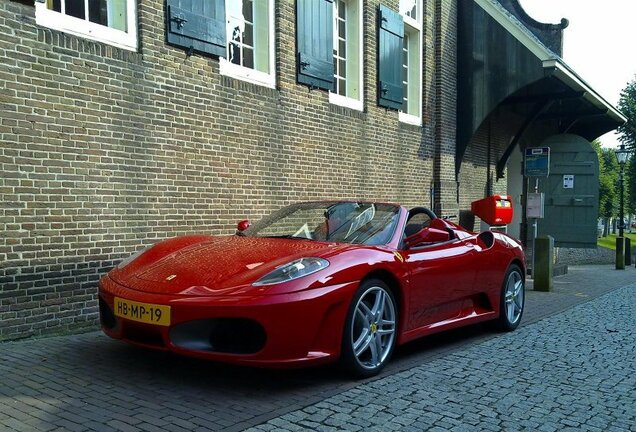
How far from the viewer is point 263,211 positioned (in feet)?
26.8

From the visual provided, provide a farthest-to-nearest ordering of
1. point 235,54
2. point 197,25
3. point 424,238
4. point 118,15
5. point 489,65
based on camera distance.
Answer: point 489,65 → point 235,54 → point 197,25 → point 118,15 → point 424,238

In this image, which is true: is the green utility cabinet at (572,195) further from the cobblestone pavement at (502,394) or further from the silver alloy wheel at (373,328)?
the silver alloy wheel at (373,328)

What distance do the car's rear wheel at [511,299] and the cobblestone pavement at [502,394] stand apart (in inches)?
10.2

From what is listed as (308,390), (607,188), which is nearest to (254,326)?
(308,390)

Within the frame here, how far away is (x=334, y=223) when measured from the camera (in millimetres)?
4855

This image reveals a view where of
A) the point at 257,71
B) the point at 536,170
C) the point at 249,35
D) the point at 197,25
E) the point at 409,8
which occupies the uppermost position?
the point at 409,8

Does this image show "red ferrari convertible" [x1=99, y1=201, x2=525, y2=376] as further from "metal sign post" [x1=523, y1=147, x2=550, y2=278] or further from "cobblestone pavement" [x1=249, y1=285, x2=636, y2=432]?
"metal sign post" [x1=523, y1=147, x2=550, y2=278]

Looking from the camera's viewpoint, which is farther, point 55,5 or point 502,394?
point 55,5

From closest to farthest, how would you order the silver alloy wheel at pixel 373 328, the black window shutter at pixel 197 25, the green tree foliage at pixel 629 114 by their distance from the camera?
the silver alloy wheel at pixel 373 328, the black window shutter at pixel 197 25, the green tree foliage at pixel 629 114

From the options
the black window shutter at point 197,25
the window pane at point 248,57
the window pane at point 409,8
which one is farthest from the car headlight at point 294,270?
the window pane at point 409,8

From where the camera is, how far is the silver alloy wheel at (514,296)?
6.18m

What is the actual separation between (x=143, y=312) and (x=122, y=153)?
9.88ft

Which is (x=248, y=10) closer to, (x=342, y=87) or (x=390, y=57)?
(x=342, y=87)

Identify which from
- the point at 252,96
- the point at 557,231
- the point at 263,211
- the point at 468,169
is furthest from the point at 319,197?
the point at 557,231
